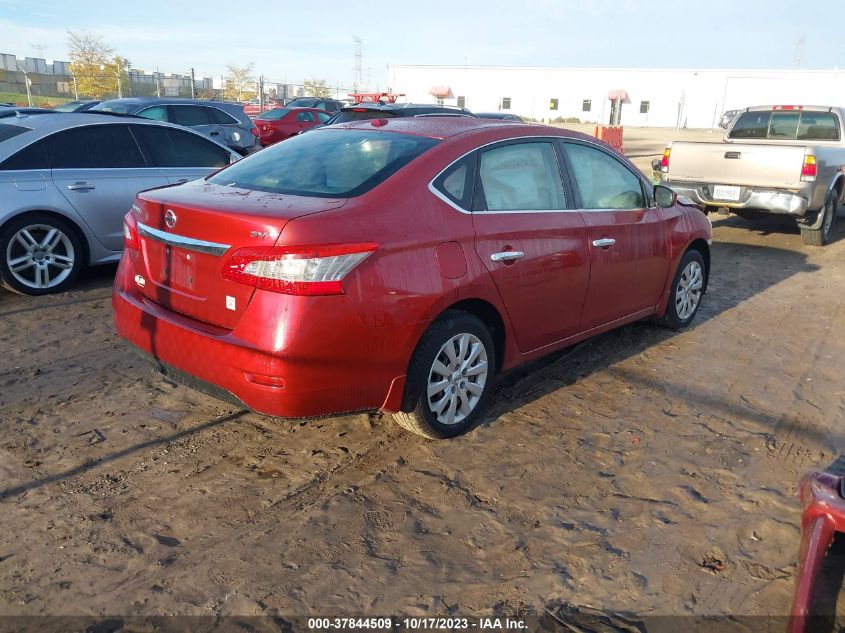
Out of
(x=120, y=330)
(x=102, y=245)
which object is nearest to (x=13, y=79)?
(x=102, y=245)

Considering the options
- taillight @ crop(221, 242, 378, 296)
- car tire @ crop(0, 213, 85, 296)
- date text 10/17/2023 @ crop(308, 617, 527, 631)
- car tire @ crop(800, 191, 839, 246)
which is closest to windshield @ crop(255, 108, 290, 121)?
car tire @ crop(800, 191, 839, 246)

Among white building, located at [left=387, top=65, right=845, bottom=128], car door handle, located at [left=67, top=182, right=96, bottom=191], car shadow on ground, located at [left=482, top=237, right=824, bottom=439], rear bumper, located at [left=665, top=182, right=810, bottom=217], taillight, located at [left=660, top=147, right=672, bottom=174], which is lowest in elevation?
car shadow on ground, located at [left=482, top=237, right=824, bottom=439]

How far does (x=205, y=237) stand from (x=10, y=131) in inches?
165

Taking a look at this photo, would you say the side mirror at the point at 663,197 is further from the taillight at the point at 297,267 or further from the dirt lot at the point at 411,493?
the taillight at the point at 297,267

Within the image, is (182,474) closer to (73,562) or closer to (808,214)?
(73,562)

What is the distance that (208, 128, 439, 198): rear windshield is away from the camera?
141 inches

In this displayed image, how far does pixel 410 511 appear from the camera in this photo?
3.19m

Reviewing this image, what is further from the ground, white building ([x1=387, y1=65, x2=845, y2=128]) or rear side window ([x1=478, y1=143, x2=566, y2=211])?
white building ([x1=387, y1=65, x2=845, y2=128])

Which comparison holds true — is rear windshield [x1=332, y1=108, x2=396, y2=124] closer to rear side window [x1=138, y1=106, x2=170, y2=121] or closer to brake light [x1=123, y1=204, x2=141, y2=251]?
rear side window [x1=138, y1=106, x2=170, y2=121]

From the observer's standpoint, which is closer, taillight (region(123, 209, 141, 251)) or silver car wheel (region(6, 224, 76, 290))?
taillight (region(123, 209, 141, 251))

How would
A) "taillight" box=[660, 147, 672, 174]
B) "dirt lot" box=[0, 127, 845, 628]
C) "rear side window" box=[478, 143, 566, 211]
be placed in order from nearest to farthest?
"dirt lot" box=[0, 127, 845, 628] < "rear side window" box=[478, 143, 566, 211] < "taillight" box=[660, 147, 672, 174]

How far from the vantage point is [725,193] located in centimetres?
943

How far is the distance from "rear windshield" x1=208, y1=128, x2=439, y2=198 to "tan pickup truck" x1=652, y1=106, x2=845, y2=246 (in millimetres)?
6732

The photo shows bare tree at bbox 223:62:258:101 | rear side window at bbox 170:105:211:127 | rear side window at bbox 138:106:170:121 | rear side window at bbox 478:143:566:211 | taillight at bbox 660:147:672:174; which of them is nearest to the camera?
rear side window at bbox 478:143:566:211
